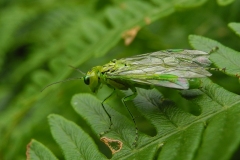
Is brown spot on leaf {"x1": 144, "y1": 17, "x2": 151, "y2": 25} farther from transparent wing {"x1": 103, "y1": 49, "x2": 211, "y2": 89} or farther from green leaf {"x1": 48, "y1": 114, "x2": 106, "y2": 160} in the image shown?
green leaf {"x1": 48, "y1": 114, "x2": 106, "y2": 160}

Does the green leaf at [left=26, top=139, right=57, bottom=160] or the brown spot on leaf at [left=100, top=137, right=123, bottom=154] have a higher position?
the green leaf at [left=26, top=139, right=57, bottom=160]

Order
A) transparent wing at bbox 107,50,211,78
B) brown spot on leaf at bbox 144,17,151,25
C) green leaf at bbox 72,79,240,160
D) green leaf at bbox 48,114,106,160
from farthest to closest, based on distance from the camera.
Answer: brown spot on leaf at bbox 144,17,151,25 → transparent wing at bbox 107,50,211,78 → green leaf at bbox 48,114,106,160 → green leaf at bbox 72,79,240,160

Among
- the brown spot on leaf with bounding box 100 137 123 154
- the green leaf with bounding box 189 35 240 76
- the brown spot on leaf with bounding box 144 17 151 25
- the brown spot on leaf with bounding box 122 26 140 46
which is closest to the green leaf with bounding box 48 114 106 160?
the brown spot on leaf with bounding box 100 137 123 154

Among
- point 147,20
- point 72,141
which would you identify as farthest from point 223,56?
point 147,20

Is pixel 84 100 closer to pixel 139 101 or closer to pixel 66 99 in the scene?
pixel 139 101

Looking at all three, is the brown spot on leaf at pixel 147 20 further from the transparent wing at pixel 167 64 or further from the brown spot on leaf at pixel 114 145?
the brown spot on leaf at pixel 114 145

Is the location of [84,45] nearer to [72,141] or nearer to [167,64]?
[167,64]
